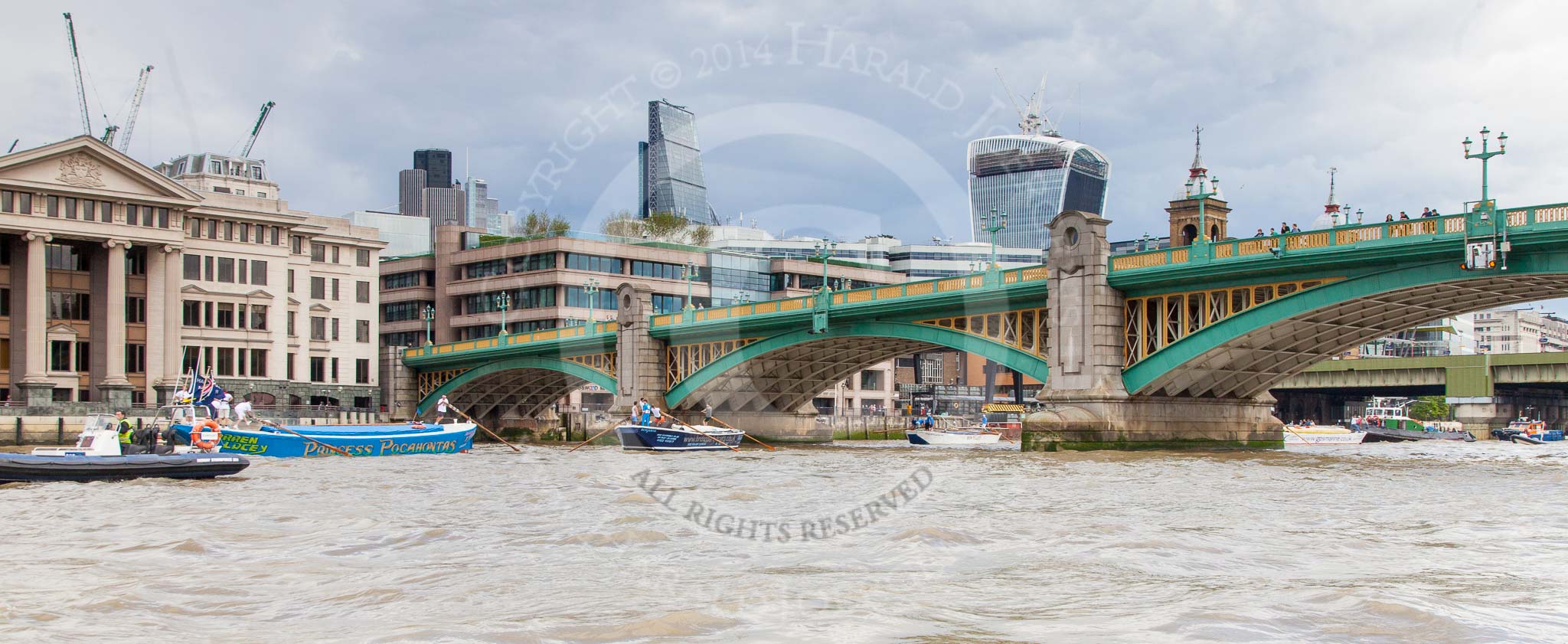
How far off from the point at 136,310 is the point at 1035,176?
63.1 metres

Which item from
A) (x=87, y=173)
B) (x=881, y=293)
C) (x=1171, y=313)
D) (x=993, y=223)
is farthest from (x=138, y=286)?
(x=1171, y=313)

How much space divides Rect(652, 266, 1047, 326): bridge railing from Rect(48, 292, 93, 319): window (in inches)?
1519

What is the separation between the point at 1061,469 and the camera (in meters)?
44.4

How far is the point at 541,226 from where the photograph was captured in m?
133

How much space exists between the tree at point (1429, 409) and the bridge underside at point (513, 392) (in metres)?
100

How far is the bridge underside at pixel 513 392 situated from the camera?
333 feet

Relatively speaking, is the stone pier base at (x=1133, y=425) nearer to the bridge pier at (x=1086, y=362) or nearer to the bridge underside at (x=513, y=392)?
the bridge pier at (x=1086, y=362)

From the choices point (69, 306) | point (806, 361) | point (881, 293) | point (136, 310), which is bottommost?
point (806, 361)

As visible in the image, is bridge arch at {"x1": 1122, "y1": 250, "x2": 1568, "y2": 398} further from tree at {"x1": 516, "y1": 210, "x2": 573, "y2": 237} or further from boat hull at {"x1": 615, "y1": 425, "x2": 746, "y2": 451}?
tree at {"x1": 516, "y1": 210, "x2": 573, "y2": 237}

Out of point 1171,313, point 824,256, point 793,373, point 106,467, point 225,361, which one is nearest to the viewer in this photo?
point 106,467

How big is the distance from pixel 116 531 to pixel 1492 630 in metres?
22.1

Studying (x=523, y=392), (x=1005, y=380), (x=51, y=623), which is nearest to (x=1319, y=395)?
(x=1005, y=380)

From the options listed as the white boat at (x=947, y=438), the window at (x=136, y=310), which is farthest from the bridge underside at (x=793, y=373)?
the window at (x=136, y=310)

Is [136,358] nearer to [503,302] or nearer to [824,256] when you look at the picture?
[503,302]
